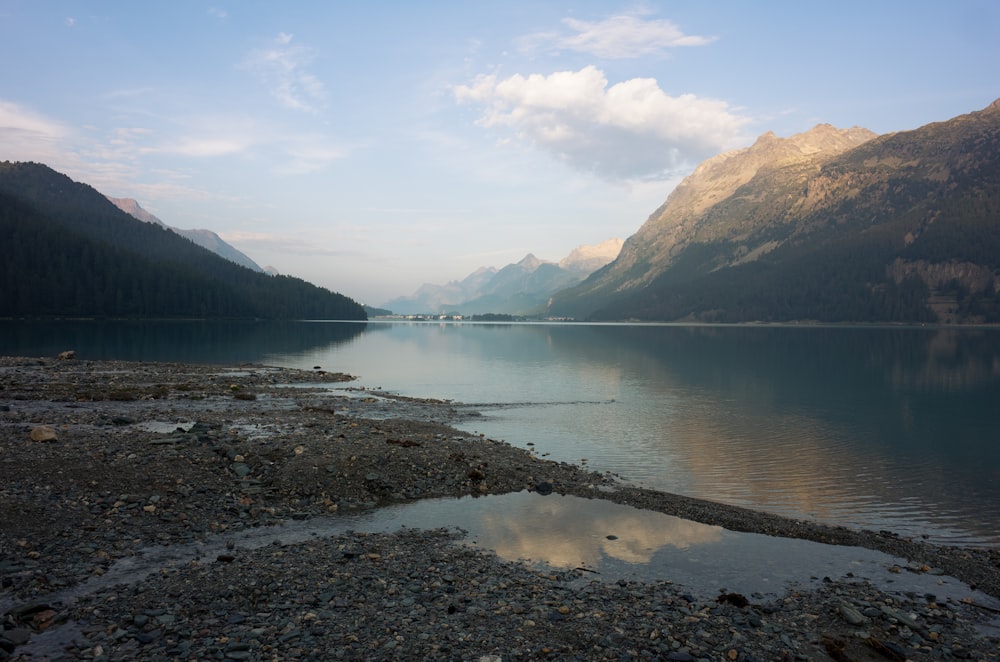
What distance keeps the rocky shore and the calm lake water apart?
4.62 metres

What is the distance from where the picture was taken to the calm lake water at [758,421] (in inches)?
1008

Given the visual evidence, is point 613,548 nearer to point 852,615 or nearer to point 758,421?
point 852,615

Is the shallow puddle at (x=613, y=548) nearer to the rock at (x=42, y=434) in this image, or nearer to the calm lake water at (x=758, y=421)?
the calm lake water at (x=758, y=421)

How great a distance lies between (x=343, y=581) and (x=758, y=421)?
39.7 meters

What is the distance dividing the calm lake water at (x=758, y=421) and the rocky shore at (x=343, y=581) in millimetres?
4617

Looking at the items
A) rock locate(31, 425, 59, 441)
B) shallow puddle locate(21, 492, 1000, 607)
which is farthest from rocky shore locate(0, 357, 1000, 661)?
shallow puddle locate(21, 492, 1000, 607)

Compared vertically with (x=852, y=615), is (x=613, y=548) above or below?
below

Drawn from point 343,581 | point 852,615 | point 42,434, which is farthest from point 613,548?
point 42,434

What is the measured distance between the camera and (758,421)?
45062 millimetres

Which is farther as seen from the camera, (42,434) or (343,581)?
(42,434)

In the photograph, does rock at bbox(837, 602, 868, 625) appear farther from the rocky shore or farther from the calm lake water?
the calm lake water

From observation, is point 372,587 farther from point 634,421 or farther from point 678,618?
point 634,421

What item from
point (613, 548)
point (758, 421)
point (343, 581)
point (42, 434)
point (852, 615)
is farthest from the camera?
point (758, 421)

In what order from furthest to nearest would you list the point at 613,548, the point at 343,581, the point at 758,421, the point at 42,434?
the point at 758,421, the point at 42,434, the point at 613,548, the point at 343,581
